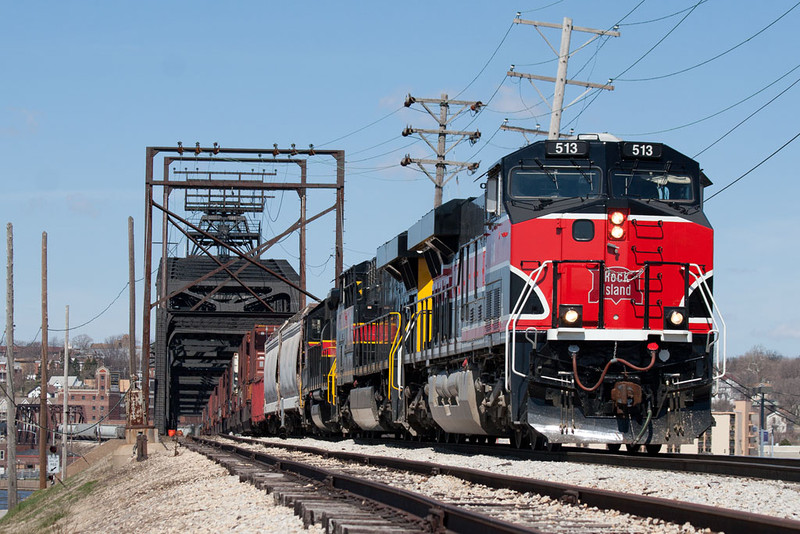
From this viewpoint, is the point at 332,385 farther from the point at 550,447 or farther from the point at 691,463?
the point at 691,463

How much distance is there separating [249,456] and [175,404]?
47.9 metres

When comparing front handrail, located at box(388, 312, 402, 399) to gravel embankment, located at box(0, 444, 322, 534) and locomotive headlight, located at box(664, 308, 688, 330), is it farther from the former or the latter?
locomotive headlight, located at box(664, 308, 688, 330)

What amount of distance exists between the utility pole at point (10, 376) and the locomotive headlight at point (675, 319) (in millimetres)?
24684

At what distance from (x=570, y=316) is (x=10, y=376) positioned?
24.4 meters

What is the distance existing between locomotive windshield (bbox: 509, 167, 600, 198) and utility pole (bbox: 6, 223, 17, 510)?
921 inches

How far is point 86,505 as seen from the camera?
18375mm

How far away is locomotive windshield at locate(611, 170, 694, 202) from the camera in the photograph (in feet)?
44.0

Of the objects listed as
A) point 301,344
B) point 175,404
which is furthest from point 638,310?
point 175,404

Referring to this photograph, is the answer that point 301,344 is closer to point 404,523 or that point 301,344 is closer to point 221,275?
point 221,275

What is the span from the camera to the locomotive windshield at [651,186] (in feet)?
44.0

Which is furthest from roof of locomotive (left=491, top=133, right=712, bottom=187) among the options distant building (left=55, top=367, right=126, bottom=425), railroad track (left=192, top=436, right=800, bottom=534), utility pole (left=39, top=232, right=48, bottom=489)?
distant building (left=55, top=367, right=126, bottom=425)

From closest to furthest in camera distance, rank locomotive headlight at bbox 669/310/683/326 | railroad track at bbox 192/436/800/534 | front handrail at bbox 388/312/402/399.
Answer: railroad track at bbox 192/436/800/534 → locomotive headlight at bbox 669/310/683/326 → front handrail at bbox 388/312/402/399

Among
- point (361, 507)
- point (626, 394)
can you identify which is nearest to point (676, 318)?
point (626, 394)

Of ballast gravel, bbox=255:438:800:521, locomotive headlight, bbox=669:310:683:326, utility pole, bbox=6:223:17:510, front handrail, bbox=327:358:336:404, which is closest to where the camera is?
ballast gravel, bbox=255:438:800:521
